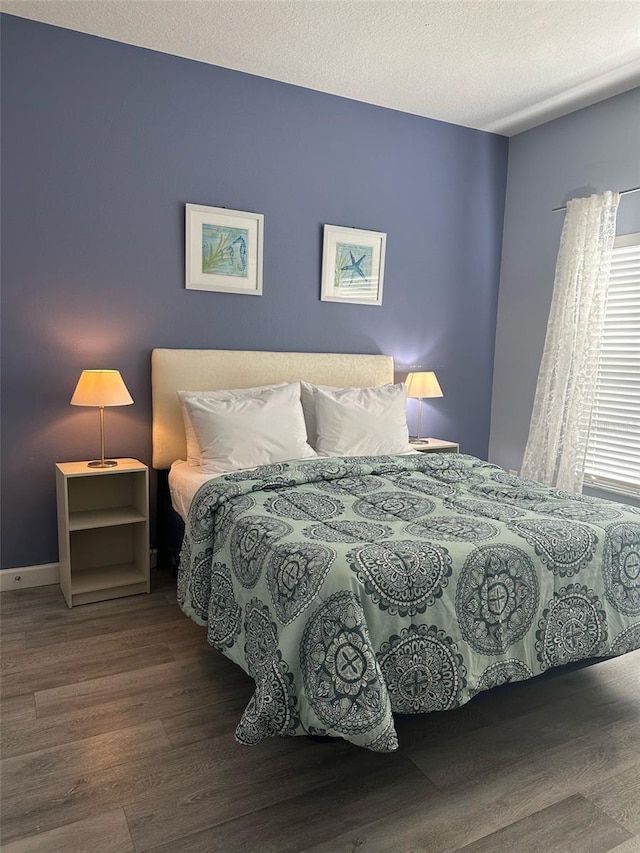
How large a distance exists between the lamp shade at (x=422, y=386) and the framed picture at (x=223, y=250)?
3.98 feet

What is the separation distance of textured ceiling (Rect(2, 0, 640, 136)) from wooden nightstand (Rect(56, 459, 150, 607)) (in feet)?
7.40

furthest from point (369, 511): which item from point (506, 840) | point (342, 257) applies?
point (342, 257)

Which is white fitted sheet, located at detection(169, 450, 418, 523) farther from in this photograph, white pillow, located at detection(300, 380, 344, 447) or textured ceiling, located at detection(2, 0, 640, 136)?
textured ceiling, located at detection(2, 0, 640, 136)

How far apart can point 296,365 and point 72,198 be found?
1572 millimetres

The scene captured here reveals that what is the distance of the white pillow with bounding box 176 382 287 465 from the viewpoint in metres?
3.29

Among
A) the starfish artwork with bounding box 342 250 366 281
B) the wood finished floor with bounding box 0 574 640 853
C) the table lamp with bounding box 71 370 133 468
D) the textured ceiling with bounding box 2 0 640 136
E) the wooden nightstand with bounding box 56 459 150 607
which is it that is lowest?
the wood finished floor with bounding box 0 574 640 853

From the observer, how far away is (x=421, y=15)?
2965 millimetres

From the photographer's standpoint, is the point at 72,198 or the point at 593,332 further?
the point at 593,332

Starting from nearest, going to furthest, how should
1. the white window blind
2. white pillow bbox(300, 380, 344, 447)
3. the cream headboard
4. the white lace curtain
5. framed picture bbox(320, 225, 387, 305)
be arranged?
the cream headboard → white pillow bbox(300, 380, 344, 447) → the white window blind → the white lace curtain → framed picture bbox(320, 225, 387, 305)

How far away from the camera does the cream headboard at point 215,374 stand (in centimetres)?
347

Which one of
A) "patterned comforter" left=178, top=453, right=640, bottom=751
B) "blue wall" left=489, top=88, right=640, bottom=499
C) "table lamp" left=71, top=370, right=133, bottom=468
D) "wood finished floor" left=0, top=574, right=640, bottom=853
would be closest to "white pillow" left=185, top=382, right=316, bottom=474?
"table lamp" left=71, top=370, right=133, bottom=468

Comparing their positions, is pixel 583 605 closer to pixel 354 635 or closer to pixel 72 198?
pixel 354 635

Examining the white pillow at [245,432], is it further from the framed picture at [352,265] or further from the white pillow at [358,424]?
the framed picture at [352,265]

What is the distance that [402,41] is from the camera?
3221mm
